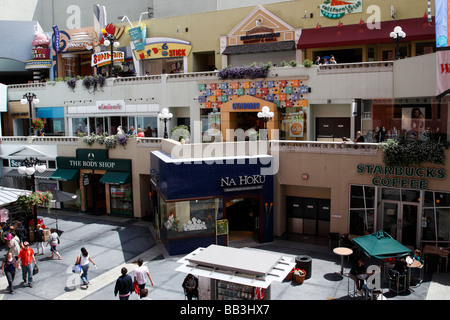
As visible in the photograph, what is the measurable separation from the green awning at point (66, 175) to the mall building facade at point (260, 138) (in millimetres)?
74

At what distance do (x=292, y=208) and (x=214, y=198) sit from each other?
17.0ft

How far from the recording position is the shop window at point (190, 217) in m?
18.8

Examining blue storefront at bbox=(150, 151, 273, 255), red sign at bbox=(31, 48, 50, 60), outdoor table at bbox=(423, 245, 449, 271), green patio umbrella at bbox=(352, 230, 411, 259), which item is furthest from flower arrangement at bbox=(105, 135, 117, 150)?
outdoor table at bbox=(423, 245, 449, 271)

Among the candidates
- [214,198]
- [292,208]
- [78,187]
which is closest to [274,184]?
[292,208]

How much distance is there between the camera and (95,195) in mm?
28000

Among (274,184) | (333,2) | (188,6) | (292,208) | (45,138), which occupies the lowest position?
(292,208)

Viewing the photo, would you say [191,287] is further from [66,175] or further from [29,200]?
[66,175]

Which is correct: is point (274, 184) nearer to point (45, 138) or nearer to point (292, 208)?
point (292, 208)

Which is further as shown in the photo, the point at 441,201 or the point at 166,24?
the point at 166,24

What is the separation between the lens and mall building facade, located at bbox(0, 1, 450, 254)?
1891 cm

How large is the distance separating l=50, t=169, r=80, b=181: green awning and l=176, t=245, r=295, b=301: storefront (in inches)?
667

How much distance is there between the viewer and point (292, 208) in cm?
2228

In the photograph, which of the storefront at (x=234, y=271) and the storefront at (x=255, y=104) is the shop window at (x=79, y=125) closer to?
the storefront at (x=255, y=104)

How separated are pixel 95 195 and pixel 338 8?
20168mm
